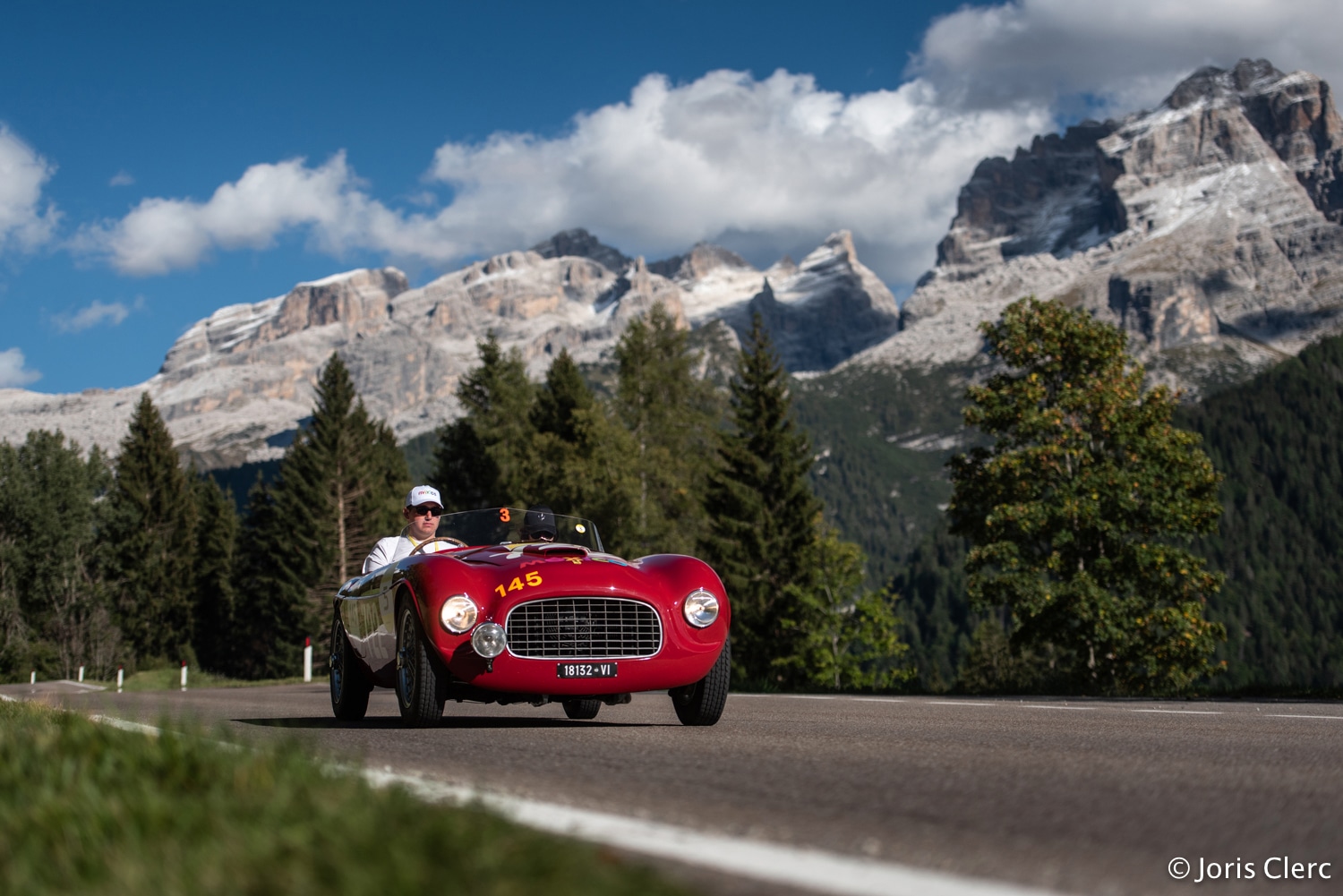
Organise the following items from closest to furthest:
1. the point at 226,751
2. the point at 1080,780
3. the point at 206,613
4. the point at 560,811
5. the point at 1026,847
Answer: the point at 1026,847 → the point at 560,811 → the point at 226,751 → the point at 1080,780 → the point at 206,613

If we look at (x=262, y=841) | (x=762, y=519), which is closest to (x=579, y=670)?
(x=262, y=841)

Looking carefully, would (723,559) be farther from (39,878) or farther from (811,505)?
(39,878)

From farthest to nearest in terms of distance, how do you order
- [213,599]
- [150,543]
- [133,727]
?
1. [213,599]
2. [150,543]
3. [133,727]

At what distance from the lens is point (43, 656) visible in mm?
58312

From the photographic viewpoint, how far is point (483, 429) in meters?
54.7

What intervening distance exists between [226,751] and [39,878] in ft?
5.17

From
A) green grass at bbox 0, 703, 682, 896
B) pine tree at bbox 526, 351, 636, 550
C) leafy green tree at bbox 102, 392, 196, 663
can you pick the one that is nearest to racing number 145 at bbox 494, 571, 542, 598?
green grass at bbox 0, 703, 682, 896

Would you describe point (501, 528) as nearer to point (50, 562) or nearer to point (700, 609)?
point (700, 609)

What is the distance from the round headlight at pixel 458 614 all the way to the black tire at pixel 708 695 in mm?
1519

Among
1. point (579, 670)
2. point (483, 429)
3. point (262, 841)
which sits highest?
point (483, 429)

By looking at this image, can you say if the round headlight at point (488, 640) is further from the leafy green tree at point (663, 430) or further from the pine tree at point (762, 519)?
the leafy green tree at point (663, 430)

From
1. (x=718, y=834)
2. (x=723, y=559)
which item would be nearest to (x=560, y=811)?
(x=718, y=834)

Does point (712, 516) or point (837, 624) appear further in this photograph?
point (712, 516)

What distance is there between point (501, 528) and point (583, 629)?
5.76 ft
